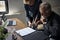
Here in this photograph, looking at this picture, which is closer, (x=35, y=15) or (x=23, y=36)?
(x=23, y=36)

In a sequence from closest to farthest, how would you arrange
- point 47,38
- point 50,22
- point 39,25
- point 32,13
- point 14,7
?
point 47,38, point 50,22, point 39,25, point 32,13, point 14,7

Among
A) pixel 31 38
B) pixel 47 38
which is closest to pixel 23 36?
pixel 31 38

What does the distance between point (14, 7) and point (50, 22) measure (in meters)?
1.23

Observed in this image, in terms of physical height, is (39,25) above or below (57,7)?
below

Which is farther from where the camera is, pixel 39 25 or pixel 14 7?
pixel 14 7

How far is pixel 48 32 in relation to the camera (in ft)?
6.70

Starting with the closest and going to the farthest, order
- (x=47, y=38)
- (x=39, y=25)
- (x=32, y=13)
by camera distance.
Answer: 1. (x=47, y=38)
2. (x=39, y=25)
3. (x=32, y=13)

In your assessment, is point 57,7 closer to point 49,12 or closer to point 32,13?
point 32,13

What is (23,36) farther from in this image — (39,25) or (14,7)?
(14,7)

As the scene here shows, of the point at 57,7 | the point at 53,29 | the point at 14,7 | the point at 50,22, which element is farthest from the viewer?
the point at 57,7

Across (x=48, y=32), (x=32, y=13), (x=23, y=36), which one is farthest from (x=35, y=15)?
(x=23, y=36)

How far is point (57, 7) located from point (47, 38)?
1846mm

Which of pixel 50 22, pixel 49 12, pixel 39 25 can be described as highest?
pixel 49 12

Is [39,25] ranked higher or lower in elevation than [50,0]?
lower
